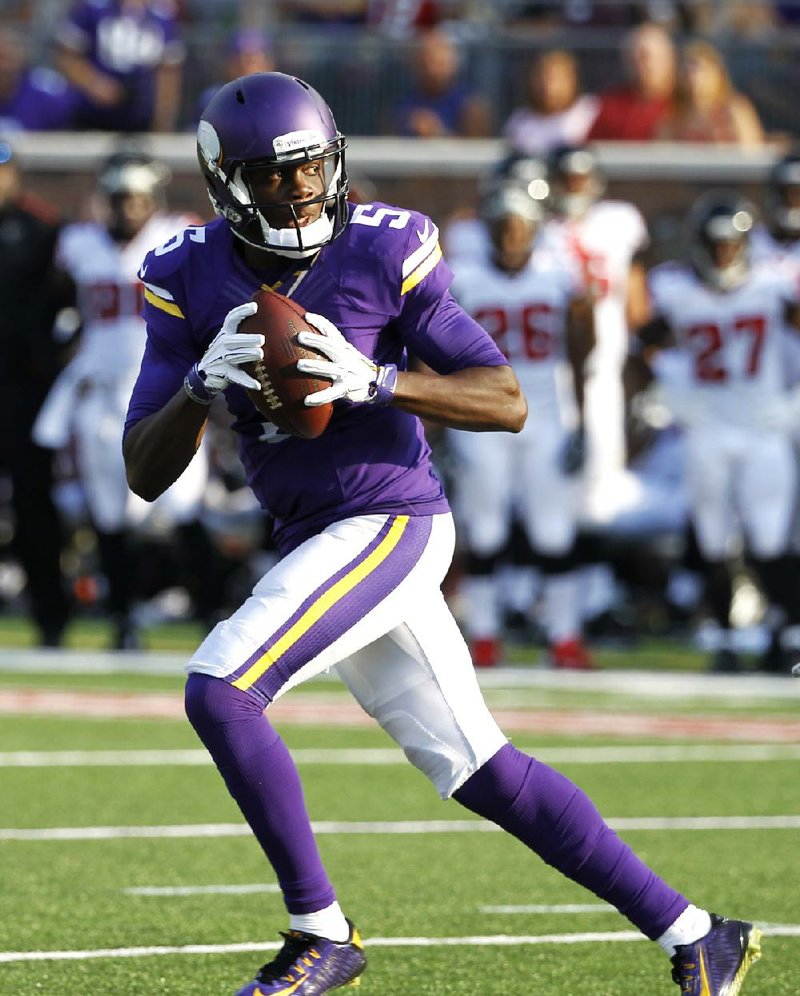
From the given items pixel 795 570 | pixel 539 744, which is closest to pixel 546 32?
pixel 795 570

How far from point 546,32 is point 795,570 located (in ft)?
17.1

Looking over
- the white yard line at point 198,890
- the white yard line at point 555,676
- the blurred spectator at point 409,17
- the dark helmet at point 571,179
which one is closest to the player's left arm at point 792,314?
the dark helmet at point 571,179

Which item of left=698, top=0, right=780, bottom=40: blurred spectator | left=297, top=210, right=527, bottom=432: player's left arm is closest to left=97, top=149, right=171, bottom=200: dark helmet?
left=698, top=0, right=780, bottom=40: blurred spectator

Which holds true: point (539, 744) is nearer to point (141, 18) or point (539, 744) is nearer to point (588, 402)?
point (588, 402)

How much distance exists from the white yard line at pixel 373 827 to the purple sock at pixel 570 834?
1972 millimetres

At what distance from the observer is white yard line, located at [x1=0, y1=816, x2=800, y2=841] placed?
5.61 metres

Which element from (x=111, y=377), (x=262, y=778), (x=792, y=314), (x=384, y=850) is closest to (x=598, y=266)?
(x=792, y=314)

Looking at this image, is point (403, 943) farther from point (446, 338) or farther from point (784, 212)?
point (784, 212)

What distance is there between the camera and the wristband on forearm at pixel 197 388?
3633mm

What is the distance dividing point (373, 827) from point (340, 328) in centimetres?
229

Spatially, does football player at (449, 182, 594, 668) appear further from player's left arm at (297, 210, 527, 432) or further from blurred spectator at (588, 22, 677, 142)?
player's left arm at (297, 210, 527, 432)

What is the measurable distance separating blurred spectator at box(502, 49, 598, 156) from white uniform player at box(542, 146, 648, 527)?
1.65 m

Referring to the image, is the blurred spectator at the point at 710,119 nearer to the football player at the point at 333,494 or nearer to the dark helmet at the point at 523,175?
the dark helmet at the point at 523,175

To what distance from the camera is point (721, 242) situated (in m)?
9.66
